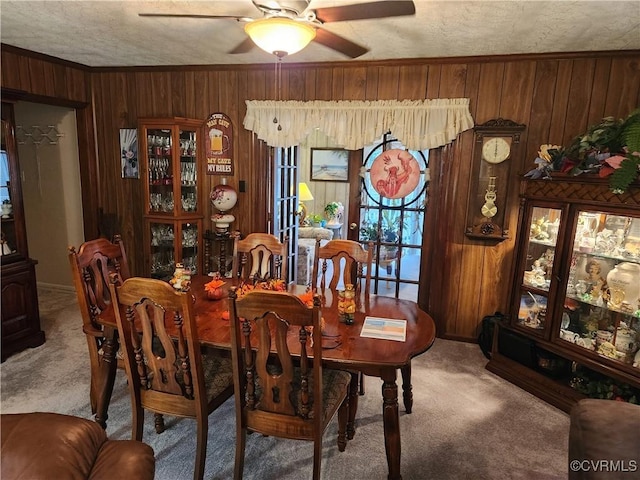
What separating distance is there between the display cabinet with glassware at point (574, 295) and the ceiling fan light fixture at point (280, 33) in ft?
6.40

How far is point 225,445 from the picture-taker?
7.40 feet

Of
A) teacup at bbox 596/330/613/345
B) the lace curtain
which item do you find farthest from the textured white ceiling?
teacup at bbox 596/330/613/345

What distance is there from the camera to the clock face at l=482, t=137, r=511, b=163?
335 cm

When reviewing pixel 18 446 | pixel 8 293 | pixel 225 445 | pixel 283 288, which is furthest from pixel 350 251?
pixel 8 293

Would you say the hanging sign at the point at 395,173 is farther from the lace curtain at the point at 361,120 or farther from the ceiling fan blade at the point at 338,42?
the ceiling fan blade at the point at 338,42

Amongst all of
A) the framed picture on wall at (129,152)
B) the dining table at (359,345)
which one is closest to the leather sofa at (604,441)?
the dining table at (359,345)

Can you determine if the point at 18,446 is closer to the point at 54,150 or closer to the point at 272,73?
the point at 272,73

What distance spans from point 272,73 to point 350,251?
2.15m

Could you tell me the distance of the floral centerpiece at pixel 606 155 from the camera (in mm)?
2289

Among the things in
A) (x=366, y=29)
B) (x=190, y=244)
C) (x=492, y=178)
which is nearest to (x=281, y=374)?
(x=366, y=29)

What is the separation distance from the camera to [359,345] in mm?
1896

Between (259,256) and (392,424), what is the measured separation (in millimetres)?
1542

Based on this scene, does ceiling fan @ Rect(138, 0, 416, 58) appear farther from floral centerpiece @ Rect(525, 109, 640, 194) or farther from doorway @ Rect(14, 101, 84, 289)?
doorway @ Rect(14, 101, 84, 289)

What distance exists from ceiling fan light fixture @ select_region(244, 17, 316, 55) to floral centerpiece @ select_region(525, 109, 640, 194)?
1.91 m
